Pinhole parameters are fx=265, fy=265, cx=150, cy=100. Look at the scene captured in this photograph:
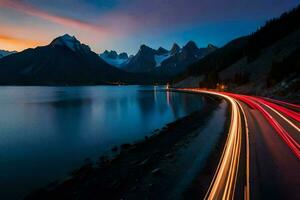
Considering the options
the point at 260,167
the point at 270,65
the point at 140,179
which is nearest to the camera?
the point at 260,167

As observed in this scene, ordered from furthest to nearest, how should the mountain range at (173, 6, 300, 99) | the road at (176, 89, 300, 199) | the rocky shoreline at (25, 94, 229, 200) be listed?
the mountain range at (173, 6, 300, 99) < the rocky shoreline at (25, 94, 229, 200) < the road at (176, 89, 300, 199)

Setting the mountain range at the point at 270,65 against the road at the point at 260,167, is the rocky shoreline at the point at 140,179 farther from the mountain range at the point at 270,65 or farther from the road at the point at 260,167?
the mountain range at the point at 270,65

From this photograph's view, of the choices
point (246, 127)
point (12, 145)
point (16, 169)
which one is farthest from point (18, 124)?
point (246, 127)

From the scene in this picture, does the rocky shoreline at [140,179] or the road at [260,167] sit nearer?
the road at [260,167]

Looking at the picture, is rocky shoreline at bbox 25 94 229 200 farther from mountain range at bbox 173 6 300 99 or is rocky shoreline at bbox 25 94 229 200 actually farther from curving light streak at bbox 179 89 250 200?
mountain range at bbox 173 6 300 99

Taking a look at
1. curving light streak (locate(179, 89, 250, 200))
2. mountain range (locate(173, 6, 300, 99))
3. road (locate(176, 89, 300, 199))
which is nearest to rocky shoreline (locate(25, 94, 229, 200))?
curving light streak (locate(179, 89, 250, 200))

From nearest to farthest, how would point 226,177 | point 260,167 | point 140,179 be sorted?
1. point 226,177
2. point 260,167
3. point 140,179

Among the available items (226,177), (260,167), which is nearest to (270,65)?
(260,167)

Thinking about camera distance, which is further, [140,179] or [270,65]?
[270,65]

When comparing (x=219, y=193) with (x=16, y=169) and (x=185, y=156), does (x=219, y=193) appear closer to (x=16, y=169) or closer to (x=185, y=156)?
(x=185, y=156)

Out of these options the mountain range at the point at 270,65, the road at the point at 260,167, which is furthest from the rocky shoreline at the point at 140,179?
the mountain range at the point at 270,65

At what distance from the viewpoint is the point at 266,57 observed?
111 metres

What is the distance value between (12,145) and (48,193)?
20325 mm

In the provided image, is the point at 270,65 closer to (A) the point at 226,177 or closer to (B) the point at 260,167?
(B) the point at 260,167
